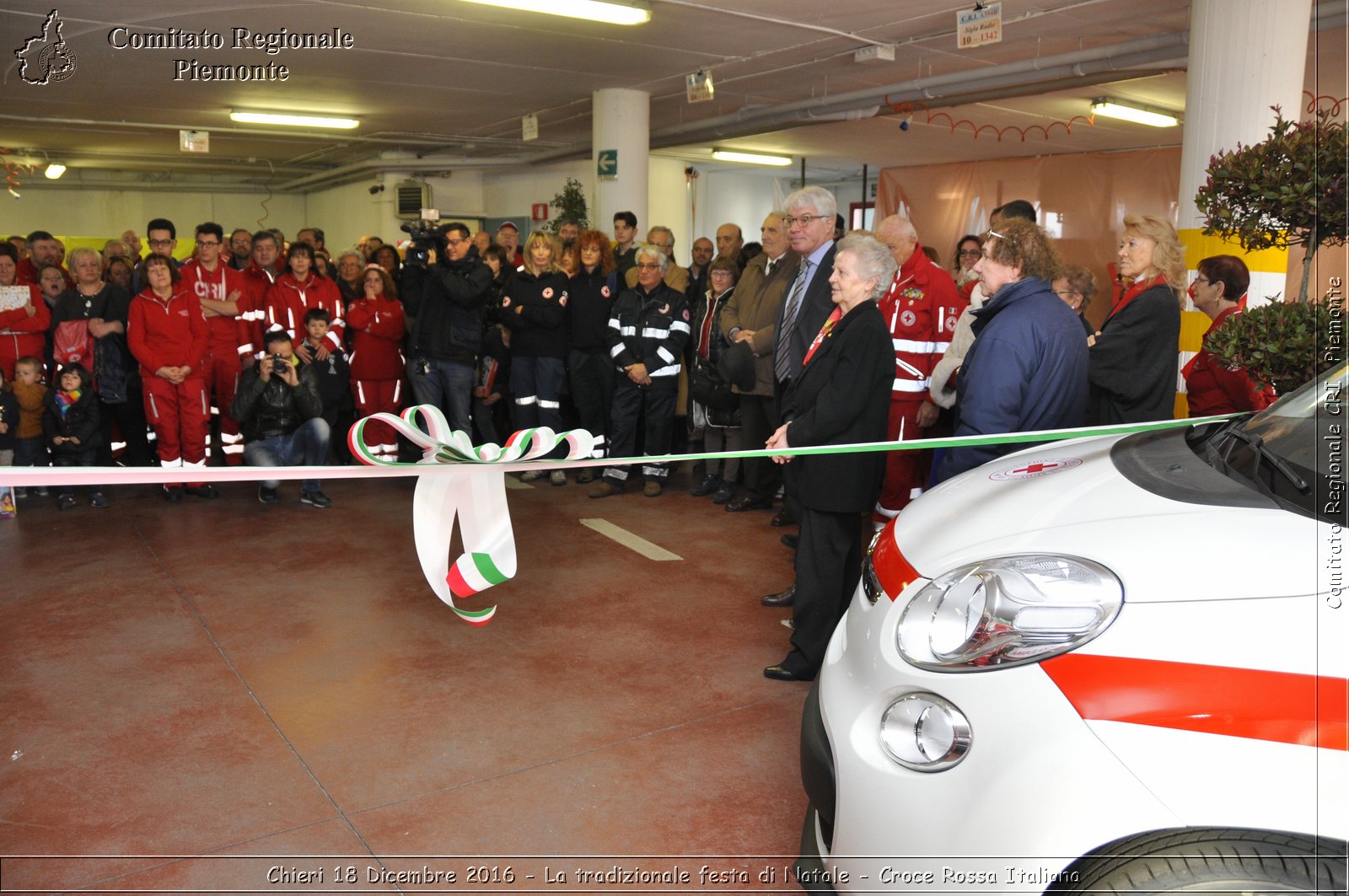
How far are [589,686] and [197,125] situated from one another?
522 inches

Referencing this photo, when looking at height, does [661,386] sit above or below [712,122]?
below

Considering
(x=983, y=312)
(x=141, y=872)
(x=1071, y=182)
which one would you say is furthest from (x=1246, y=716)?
(x=1071, y=182)

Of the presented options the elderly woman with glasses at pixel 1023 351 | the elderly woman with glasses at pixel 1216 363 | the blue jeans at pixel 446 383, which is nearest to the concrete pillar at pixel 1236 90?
the elderly woman with glasses at pixel 1216 363

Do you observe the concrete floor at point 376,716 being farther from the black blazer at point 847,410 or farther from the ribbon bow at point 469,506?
the black blazer at point 847,410

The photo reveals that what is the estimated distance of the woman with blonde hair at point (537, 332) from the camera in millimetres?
7168

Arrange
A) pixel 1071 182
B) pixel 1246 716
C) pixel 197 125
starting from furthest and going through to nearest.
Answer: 1. pixel 197 125
2. pixel 1071 182
3. pixel 1246 716

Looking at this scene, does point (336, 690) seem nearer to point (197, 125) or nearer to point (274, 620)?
point (274, 620)

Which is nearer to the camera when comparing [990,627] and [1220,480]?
[990,627]

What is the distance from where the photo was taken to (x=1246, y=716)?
148 centimetres

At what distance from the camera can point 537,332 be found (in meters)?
7.28

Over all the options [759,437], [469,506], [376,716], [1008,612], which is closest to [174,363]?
[759,437]

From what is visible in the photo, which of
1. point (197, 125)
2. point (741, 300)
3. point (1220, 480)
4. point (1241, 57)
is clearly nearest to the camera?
point (1220, 480)

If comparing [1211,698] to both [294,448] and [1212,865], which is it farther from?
[294,448]

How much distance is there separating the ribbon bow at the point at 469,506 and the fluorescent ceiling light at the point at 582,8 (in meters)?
5.06
